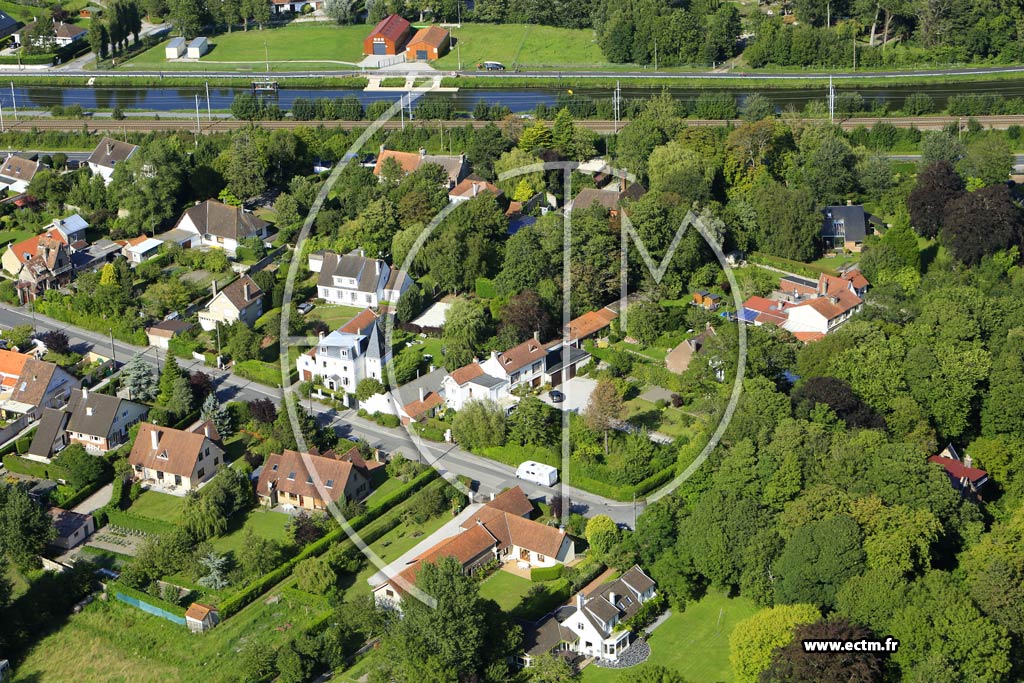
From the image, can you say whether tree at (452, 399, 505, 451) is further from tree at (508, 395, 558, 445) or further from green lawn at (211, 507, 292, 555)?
green lawn at (211, 507, 292, 555)

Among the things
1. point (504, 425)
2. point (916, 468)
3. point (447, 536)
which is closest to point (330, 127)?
point (504, 425)

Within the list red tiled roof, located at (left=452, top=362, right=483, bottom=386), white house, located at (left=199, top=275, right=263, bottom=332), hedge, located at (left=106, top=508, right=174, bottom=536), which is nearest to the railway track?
white house, located at (left=199, top=275, right=263, bottom=332)

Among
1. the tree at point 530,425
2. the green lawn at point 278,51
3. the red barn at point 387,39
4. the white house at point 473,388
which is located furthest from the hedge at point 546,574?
the red barn at point 387,39

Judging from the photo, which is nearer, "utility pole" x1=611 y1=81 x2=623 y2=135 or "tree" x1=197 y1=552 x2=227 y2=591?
"tree" x1=197 y1=552 x2=227 y2=591

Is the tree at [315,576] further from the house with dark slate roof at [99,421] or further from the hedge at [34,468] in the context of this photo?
the house with dark slate roof at [99,421]

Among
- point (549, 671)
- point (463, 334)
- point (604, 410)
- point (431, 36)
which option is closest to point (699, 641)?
point (549, 671)
